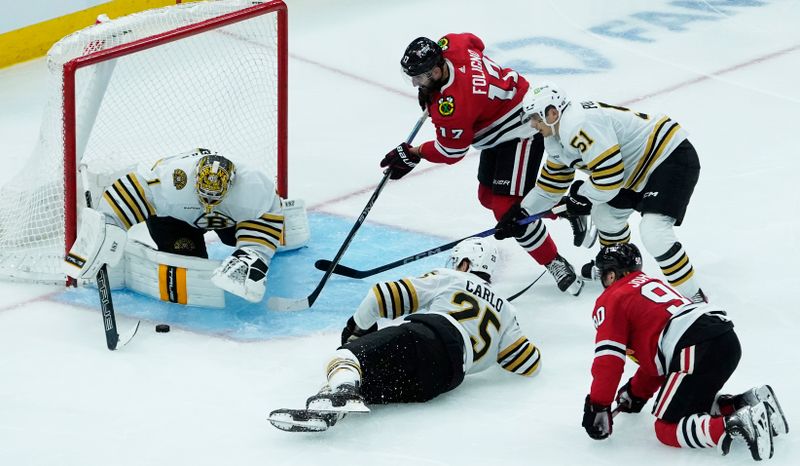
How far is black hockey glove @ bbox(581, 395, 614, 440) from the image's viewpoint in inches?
140

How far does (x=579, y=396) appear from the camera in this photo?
155 inches

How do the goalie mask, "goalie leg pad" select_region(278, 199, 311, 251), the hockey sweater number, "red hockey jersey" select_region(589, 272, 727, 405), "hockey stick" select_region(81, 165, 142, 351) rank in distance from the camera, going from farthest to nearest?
1. "goalie leg pad" select_region(278, 199, 311, 251)
2. the goalie mask
3. "hockey stick" select_region(81, 165, 142, 351)
4. the hockey sweater number
5. "red hockey jersey" select_region(589, 272, 727, 405)

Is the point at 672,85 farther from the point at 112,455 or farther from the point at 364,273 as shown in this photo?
the point at 112,455

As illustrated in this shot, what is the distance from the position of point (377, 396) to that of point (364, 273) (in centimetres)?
103

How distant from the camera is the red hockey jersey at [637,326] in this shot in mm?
3555

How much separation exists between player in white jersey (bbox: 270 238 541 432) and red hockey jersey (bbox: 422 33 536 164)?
1.70 feet

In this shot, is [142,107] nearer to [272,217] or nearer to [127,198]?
[127,198]

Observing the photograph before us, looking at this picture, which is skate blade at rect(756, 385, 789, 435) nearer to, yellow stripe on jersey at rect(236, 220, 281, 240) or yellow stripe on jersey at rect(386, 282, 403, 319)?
yellow stripe on jersey at rect(386, 282, 403, 319)

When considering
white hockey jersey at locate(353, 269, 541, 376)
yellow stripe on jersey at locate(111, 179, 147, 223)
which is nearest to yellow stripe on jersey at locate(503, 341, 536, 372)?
white hockey jersey at locate(353, 269, 541, 376)

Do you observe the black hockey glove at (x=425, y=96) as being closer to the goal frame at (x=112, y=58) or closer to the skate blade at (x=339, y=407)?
the goal frame at (x=112, y=58)

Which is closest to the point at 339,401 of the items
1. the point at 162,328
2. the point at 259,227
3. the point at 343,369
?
the point at 343,369

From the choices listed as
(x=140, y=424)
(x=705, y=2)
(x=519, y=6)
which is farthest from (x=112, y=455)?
(x=705, y=2)

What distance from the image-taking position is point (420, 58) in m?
4.45

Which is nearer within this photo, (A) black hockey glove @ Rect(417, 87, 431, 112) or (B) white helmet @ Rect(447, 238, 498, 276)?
(B) white helmet @ Rect(447, 238, 498, 276)
